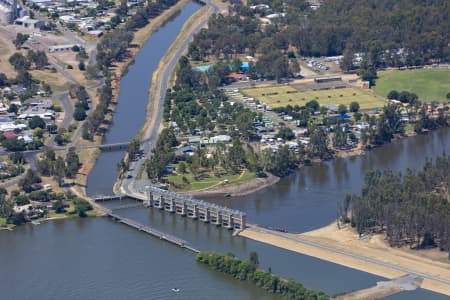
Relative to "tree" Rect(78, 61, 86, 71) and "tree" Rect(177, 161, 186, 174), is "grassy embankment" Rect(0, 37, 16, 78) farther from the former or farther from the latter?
"tree" Rect(177, 161, 186, 174)

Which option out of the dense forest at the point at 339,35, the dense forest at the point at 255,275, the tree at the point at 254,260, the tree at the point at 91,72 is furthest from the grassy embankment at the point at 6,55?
the tree at the point at 254,260

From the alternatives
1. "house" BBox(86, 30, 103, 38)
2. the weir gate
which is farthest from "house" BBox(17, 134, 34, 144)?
"house" BBox(86, 30, 103, 38)

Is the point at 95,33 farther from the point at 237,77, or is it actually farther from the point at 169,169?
the point at 169,169

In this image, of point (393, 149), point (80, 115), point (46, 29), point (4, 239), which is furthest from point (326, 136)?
point (46, 29)

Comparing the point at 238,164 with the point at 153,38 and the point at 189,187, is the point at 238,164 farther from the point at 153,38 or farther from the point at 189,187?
the point at 153,38

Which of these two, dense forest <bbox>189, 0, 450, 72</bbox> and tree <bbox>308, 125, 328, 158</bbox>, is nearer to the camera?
tree <bbox>308, 125, 328, 158</bbox>

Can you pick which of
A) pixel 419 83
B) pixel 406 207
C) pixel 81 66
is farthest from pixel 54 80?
pixel 406 207

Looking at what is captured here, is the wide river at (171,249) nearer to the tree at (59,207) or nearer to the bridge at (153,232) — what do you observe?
the bridge at (153,232)
